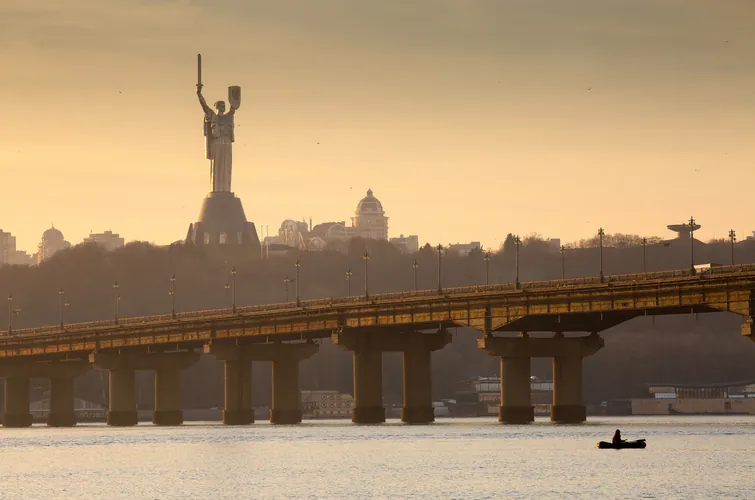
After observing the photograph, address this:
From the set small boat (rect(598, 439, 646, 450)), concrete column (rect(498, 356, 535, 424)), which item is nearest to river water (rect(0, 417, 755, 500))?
small boat (rect(598, 439, 646, 450))

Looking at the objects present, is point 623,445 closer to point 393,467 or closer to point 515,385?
point 393,467

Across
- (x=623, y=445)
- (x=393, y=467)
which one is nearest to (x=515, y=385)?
(x=623, y=445)

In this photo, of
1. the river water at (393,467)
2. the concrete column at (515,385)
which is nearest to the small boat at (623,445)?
the river water at (393,467)

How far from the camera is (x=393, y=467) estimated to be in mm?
130000

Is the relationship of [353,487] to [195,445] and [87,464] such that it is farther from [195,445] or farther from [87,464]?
[195,445]

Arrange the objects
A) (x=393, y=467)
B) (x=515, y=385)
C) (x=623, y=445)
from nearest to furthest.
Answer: (x=393, y=467) < (x=623, y=445) < (x=515, y=385)

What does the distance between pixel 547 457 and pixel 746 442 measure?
98.2ft

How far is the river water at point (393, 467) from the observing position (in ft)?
361

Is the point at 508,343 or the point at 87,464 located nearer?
the point at 87,464

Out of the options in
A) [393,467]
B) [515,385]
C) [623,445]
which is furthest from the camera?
[515,385]

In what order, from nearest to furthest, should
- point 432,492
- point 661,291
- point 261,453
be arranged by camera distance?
point 432,492 < point 261,453 < point 661,291

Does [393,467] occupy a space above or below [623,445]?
below

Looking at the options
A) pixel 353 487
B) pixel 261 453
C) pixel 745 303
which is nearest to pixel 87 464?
pixel 261 453

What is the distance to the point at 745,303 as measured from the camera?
169 m
